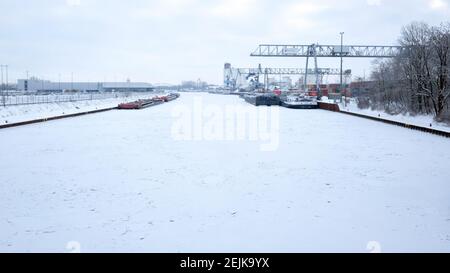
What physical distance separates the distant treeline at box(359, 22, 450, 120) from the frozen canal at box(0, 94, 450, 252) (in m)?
17.3

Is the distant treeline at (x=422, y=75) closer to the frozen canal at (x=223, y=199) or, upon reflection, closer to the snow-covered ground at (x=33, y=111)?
the frozen canal at (x=223, y=199)

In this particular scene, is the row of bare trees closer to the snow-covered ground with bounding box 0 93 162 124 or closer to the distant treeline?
the distant treeline

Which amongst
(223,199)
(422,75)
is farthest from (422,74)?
(223,199)

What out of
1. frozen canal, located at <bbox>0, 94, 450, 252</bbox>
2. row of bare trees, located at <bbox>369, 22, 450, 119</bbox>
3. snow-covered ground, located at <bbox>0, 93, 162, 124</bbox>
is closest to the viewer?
frozen canal, located at <bbox>0, 94, 450, 252</bbox>

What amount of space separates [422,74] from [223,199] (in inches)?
1149

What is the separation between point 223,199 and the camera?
315 inches

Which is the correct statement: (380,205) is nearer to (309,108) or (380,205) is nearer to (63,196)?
(63,196)

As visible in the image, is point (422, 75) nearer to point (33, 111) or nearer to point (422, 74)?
point (422, 74)

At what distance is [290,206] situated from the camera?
755cm

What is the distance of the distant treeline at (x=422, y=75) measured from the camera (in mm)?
29297

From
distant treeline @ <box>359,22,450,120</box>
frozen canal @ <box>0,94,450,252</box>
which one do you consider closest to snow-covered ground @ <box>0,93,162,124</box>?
frozen canal @ <box>0,94,450,252</box>

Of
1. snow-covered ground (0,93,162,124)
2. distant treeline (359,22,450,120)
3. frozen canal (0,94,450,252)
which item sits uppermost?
distant treeline (359,22,450,120)

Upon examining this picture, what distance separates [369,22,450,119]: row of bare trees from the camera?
96.1 ft
